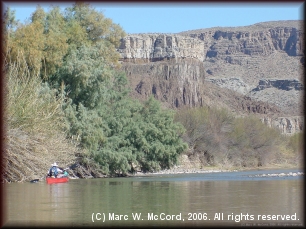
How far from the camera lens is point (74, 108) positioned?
46.8 m

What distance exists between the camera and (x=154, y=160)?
182ft

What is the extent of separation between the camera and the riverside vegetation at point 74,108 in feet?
120

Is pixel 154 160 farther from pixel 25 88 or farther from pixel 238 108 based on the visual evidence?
pixel 238 108

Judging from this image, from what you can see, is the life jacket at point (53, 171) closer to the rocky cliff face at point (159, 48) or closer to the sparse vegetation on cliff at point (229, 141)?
the sparse vegetation on cliff at point (229, 141)

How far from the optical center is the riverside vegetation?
36688 mm

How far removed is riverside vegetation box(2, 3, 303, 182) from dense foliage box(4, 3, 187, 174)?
67 mm

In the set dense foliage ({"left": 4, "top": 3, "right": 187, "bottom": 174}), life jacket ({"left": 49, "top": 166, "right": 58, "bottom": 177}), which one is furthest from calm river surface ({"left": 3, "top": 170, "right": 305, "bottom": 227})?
dense foliage ({"left": 4, "top": 3, "right": 187, "bottom": 174})

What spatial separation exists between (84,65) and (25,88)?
10.0m

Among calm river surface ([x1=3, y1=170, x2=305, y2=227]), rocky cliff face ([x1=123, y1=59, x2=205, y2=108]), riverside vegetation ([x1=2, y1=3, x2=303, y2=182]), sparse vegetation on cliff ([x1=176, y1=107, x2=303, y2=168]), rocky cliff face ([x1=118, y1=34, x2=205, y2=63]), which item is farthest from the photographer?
rocky cliff face ([x1=118, y1=34, x2=205, y2=63])

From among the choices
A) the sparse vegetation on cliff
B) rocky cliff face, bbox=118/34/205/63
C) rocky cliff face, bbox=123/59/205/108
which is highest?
rocky cliff face, bbox=118/34/205/63

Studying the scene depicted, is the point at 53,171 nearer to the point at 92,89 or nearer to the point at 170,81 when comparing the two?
the point at 92,89

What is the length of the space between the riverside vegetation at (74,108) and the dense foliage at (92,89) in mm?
67

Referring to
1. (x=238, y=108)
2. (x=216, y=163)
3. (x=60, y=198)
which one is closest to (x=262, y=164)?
(x=216, y=163)

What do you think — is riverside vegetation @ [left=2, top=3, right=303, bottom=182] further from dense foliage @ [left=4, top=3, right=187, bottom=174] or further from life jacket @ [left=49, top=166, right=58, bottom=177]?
life jacket @ [left=49, top=166, right=58, bottom=177]
